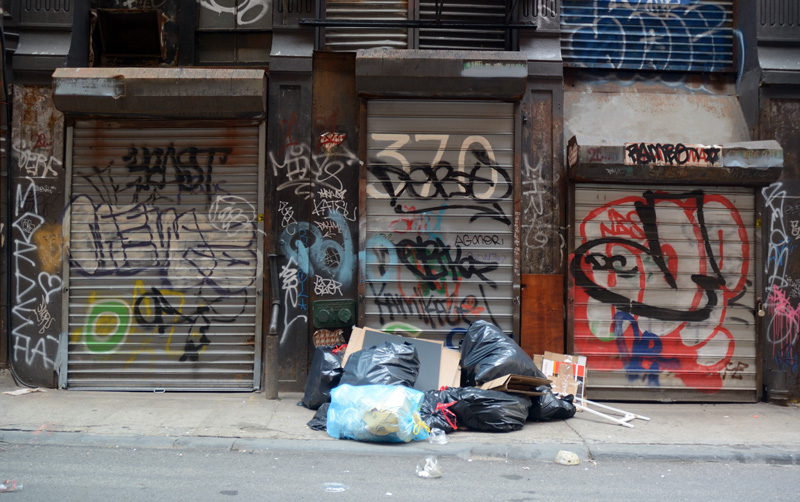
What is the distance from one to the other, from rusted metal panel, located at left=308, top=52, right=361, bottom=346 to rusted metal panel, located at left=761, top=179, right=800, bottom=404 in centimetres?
507

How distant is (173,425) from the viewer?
596 cm

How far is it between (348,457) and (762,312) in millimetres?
5427

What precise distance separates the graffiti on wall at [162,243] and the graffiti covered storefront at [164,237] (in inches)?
0.5

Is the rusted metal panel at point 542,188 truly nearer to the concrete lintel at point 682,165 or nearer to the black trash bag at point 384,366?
the concrete lintel at point 682,165

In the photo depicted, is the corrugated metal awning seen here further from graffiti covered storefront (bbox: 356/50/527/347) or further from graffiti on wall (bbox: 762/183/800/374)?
graffiti on wall (bbox: 762/183/800/374)

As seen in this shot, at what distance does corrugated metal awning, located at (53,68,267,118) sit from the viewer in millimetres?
7121

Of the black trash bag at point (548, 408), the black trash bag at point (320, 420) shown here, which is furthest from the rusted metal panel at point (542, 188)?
the black trash bag at point (320, 420)

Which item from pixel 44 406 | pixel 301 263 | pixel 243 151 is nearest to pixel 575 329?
pixel 301 263

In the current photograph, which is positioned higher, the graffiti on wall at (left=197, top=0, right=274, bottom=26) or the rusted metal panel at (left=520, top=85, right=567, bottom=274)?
the graffiti on wall at (left=197, top=0, right=274, bottom=26)

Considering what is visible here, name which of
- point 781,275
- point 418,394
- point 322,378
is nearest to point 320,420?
point 322,378

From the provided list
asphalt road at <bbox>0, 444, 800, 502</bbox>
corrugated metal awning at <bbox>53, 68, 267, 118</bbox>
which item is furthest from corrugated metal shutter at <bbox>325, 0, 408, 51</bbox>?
asphalt road at <bbox>0, 444, 800, 502</bbox>

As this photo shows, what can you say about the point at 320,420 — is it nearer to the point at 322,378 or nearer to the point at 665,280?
the point at 322,378

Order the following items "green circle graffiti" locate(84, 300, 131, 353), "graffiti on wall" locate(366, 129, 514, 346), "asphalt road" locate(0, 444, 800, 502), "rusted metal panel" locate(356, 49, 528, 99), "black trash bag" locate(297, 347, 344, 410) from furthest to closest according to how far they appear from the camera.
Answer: "green circle graffiti" locate(84, 300, 131, 353), "graffiti on wall" locate(366, 129, 514, 346), "rusted metal panel" locate(356, 49, 528, 99), "black trash bag" locate(297, 347, 344, 410), "asphalt road" locate(0, 444, 800, 502)

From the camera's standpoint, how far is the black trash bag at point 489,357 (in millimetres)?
6207
